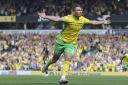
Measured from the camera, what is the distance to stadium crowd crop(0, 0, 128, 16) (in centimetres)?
3988

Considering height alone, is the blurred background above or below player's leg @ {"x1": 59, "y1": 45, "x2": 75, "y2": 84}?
below

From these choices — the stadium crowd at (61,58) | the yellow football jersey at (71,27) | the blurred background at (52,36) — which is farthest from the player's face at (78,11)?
the blurred background at (52,36)

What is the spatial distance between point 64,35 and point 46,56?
19918 millimetres

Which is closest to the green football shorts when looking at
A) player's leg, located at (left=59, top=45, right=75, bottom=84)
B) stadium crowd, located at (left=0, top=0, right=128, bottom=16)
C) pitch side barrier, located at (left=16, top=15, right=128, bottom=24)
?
player's leg, located at (left=59, top=45, right=75, bottom=84)

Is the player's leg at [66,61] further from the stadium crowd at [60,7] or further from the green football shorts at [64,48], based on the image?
the stadium crowd at [60,7]

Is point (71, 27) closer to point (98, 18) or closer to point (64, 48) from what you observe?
point (64, 48)

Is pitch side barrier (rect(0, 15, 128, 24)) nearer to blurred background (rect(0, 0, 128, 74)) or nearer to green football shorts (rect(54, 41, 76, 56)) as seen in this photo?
blurred background (rect(0, 0, 128, 74))

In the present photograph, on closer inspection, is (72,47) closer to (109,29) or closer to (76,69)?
(76,69)

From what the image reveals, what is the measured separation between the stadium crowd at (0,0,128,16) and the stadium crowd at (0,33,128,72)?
2080 millimetres

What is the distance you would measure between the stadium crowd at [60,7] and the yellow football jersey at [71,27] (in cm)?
2285

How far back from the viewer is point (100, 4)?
40.4 meters

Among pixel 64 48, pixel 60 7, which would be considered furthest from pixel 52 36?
pixel 64 48

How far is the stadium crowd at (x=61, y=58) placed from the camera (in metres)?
34.3

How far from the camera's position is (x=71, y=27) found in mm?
16328
